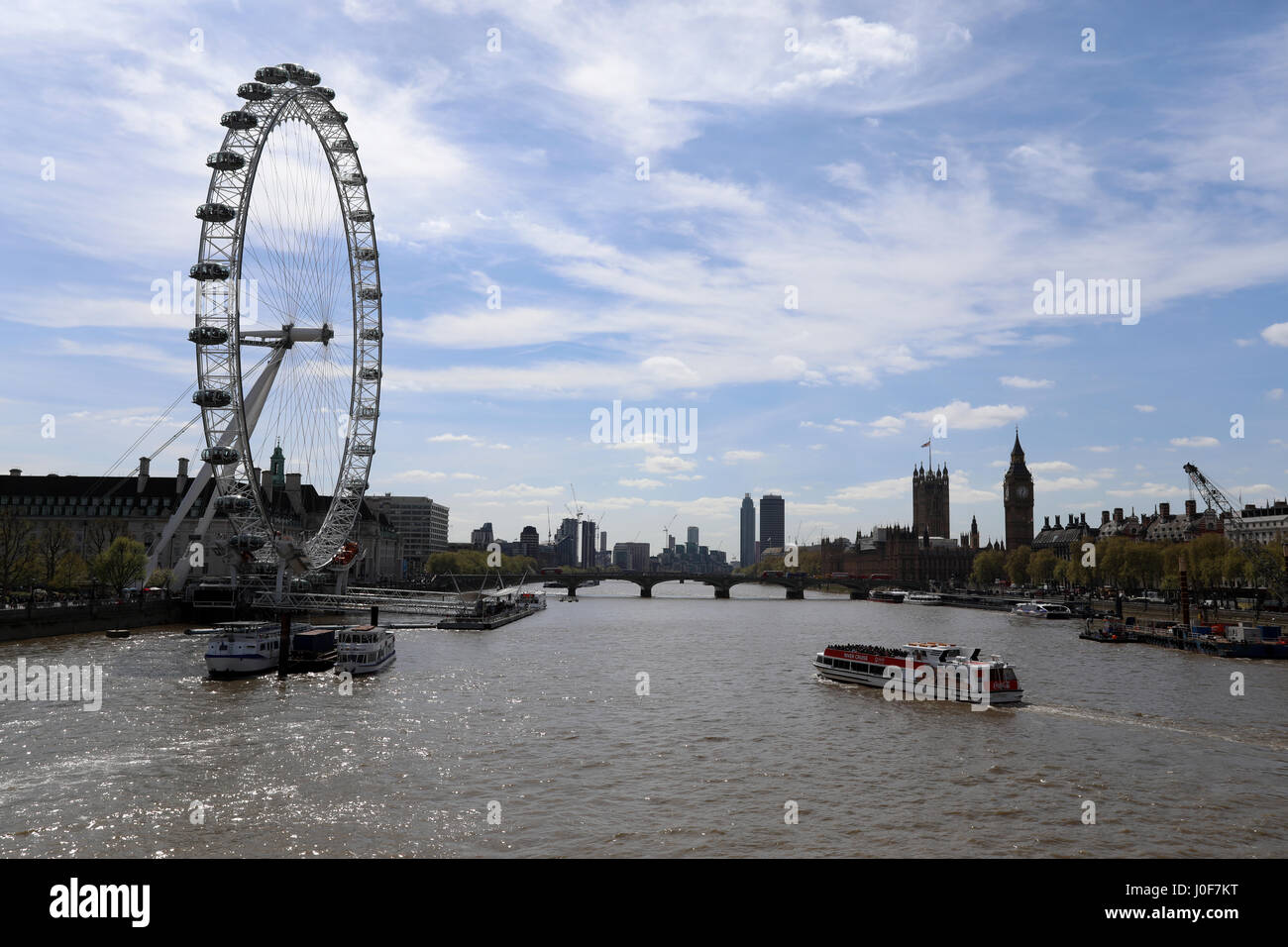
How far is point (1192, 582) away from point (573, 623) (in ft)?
276

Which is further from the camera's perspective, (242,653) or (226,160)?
(226,160)

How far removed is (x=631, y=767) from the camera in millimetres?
31750

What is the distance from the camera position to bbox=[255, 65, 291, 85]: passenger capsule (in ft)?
238

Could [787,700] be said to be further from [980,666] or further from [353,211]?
Answer: [353,211]

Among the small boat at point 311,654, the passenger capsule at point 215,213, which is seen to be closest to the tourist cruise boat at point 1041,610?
the small boat at point 311,654

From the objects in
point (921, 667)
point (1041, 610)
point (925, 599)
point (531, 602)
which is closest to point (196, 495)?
point (531, 602)

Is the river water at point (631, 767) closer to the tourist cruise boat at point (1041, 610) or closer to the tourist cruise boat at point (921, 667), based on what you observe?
the tourist cruise boat at point (921, 667)

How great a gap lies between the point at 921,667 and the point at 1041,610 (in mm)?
79870

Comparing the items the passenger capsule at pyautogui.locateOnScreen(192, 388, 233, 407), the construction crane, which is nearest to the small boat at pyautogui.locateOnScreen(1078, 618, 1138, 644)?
the construction crane

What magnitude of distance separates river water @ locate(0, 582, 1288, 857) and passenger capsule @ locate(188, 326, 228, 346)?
2356cm

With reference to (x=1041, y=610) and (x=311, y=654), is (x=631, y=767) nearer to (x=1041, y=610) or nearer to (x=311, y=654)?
(x=311, y=654)

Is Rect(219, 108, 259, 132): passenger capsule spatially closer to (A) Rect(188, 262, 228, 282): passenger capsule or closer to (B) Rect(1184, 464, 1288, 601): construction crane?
(A) Rect(188, 262, 228, 282): passenger capsule

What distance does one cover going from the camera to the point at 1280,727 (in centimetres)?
4019
